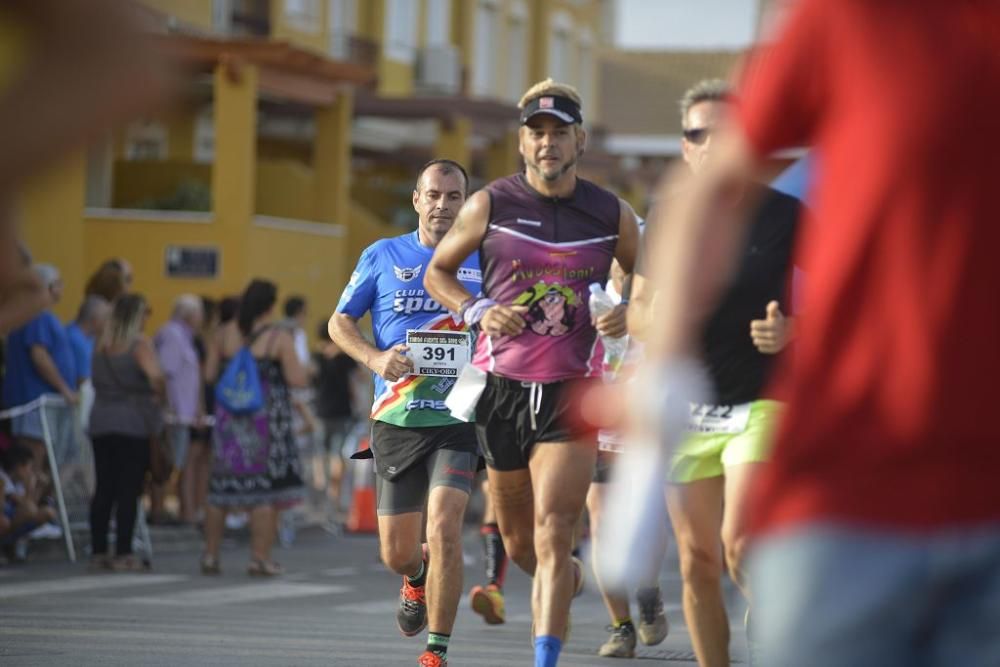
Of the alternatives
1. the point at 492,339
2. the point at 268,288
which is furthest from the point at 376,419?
the point at 268,288

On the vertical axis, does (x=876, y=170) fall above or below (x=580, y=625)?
above

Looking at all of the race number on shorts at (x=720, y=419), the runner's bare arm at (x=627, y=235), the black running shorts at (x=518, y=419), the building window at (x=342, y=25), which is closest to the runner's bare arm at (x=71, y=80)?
the race number on shorts at (x=720, y=419)

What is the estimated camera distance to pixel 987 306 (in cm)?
340

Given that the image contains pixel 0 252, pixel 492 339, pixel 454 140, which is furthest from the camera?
pixel 454 140

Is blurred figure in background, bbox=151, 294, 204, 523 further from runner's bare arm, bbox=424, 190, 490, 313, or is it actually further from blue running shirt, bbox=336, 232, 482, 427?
runner's bare arm, bbox=424, 190, 490, 313

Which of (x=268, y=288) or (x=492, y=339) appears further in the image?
(x=268, y=288)

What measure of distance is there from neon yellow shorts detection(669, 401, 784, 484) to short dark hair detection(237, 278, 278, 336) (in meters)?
8.37

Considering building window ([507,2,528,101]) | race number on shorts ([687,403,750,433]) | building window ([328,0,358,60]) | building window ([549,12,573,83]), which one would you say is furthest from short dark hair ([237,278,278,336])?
building window ([549,12,573,83])

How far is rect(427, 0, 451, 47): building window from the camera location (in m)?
40.2

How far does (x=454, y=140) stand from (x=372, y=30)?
393 cm

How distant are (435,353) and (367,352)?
320 mm

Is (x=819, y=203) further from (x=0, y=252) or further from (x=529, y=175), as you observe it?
(x=529, y=175)

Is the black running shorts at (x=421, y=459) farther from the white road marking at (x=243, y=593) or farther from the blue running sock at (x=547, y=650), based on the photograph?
the white road marking at (x=243, y=593)

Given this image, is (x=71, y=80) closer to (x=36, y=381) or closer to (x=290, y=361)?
(x=290, y=361)
